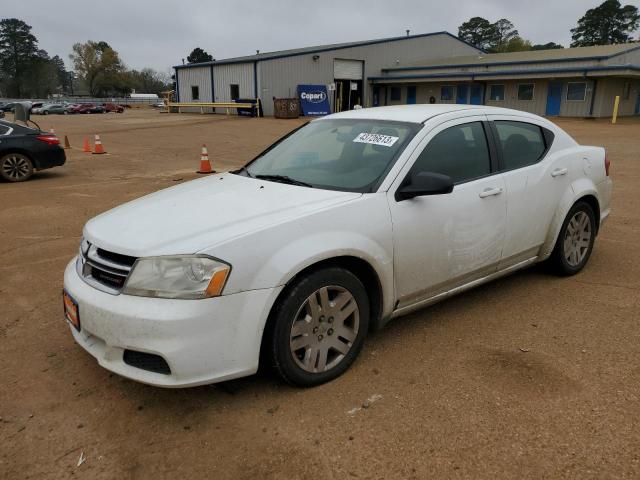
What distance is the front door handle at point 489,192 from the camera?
3.77m

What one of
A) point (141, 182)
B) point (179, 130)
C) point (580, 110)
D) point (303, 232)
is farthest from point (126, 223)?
point (580, 110)

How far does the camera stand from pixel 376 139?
12.2 ft

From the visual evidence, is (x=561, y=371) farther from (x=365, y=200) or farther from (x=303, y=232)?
(x=303, y=232)

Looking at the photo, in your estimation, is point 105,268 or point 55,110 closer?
point 105,268

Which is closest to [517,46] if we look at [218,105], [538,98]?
[538,98]

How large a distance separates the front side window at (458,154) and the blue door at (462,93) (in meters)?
36.0

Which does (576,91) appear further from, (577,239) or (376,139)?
(376,139)

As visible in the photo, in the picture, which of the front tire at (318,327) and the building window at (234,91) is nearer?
the front tire at (318,327)

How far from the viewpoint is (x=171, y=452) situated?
2.58m

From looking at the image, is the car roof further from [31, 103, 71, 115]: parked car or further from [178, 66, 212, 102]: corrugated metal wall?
Result: [31, 103, 71, 115]: parked car

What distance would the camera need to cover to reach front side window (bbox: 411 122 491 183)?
360 centimetres

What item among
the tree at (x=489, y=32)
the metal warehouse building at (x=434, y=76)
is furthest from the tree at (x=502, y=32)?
the metal warehouse building at (x=434, y=76)

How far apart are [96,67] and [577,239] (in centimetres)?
10801

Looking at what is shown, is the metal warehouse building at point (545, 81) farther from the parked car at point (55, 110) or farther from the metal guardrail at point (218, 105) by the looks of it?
the parked car at point (55, 110)
